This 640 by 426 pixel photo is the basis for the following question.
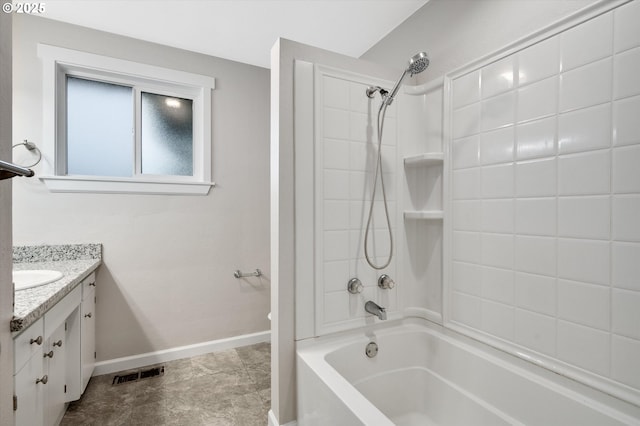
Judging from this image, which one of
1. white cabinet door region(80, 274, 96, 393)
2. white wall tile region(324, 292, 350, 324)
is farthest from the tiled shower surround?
white cabinet door region(80, 274, 96, 393)

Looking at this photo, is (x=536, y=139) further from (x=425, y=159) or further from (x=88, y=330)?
(x=88, y=330)

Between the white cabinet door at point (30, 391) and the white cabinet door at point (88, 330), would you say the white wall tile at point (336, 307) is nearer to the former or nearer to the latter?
the white cabinet door at point (30, 391)

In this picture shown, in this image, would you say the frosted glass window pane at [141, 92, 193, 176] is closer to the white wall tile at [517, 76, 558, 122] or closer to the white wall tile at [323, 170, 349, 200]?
the white wall tile at [323, 170, 349, 200]

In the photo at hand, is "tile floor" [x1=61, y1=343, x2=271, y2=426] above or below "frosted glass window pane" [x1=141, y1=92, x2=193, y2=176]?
below

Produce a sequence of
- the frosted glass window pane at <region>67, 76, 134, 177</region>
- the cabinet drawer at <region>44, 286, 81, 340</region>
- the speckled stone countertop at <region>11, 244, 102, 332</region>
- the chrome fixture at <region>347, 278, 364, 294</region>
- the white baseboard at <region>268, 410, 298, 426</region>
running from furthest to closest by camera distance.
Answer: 1. the frosted glass window pane at <region>67, 76, 134, 177</region>
2. the chrome fixture at <region>347, 278, 364, 294</region>
3. the white baseboard at <region>268, 410, 298, 426</region>
4. the cabinet drawer at <region>44, 286, 81, 340</region>
5. the speckled stone countertop at <region>11, 244, 102, 332</region>

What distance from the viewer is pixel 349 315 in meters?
1.64

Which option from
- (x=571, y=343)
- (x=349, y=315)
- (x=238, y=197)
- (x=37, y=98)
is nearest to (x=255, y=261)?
(x=238, y=197)

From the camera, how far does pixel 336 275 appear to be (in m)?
1.61

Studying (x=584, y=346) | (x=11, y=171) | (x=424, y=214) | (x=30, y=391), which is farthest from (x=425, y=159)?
(x=30, y=391)

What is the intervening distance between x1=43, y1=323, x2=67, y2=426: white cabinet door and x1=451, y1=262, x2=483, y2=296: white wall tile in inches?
82.9

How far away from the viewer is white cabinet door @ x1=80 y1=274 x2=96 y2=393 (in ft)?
6.13

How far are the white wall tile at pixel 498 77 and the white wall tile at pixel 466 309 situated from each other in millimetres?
1060

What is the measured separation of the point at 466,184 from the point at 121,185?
96.1 inches

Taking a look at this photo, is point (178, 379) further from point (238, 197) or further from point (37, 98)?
point (37, 98)
